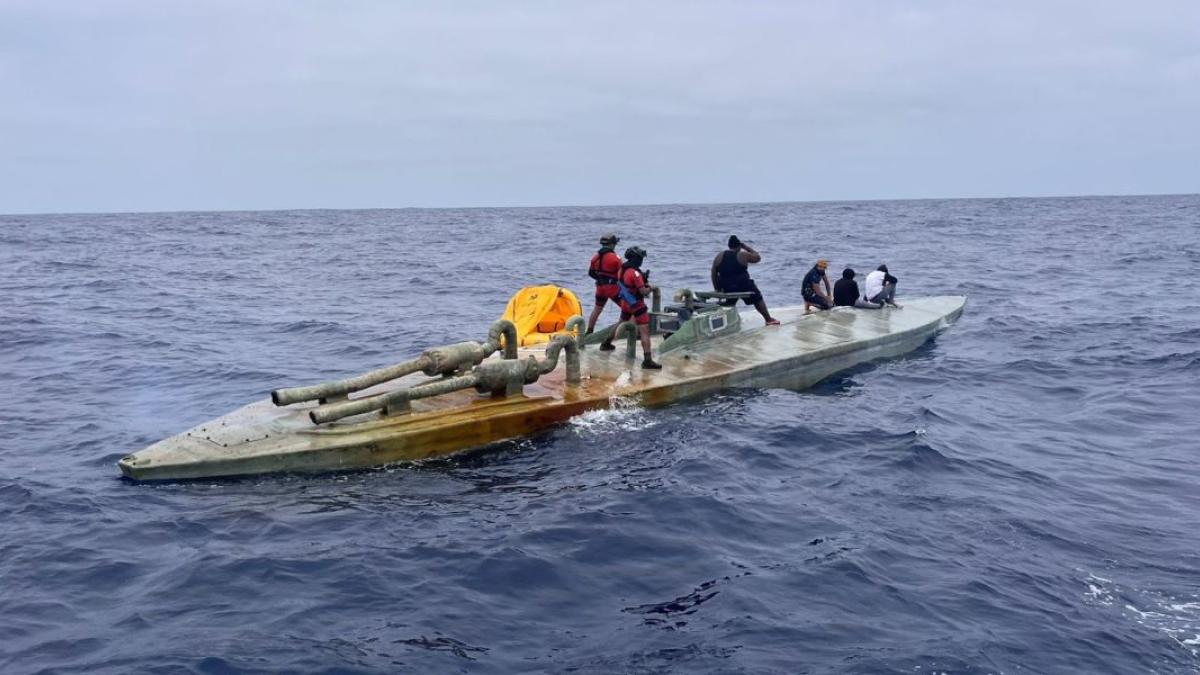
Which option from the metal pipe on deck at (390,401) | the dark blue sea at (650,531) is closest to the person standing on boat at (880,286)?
the dark blue sea at (650,531)

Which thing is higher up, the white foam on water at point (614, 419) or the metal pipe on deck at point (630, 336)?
the metal pipe on deck at point (630, 336)

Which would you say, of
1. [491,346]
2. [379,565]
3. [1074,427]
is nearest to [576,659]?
[379,565]

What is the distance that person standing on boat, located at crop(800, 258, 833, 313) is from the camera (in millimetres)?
19188

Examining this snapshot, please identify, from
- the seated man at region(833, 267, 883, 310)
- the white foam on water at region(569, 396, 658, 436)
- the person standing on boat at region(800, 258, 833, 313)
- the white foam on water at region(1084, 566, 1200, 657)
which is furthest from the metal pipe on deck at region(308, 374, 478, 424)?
the seated man at region(833, 267, 883, 310)

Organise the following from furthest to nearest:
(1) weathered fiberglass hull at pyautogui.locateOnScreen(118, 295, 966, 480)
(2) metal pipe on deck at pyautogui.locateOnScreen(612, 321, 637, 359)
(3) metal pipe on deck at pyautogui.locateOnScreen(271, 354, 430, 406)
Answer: (2) metal pipe on deck at pyautogui.locateOnScreen(612, 321, 637, 359) < (3) metal pipe on deck at pyautogui.locateOnScreen(271, 354, 430, 406) < (1) weathered fiberglass hull at pyautogui.locateOnScreen(118, 295, 966, 480)

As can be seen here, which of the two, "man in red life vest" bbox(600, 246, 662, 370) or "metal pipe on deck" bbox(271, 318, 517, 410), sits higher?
"man in red life vest" bbox(600, 246, 662, 370)

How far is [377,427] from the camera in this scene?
1100cm

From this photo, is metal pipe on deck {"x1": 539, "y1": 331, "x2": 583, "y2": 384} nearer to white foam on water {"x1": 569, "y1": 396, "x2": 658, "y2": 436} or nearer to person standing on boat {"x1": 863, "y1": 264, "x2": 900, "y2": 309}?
white foam on water {"x1": 569, "y1": 396, "x2": 658, "y2": 436}

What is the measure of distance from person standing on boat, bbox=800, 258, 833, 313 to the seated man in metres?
0.51

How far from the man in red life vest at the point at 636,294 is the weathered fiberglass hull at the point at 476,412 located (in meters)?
0.40

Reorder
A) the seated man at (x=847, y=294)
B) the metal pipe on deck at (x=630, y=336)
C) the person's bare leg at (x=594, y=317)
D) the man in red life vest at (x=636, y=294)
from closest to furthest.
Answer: the man in red life vest at (x=636, y=294), the metal pipe on deck at (x=630, y=336), the person's bare leg at (x=594, y=317), the seated man at (x=847, y=294)

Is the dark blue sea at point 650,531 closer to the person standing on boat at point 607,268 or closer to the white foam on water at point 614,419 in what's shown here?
the white foam on water at point 614,419

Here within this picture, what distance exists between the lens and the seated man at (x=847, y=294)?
19.7 meters

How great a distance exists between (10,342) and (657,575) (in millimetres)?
17133
